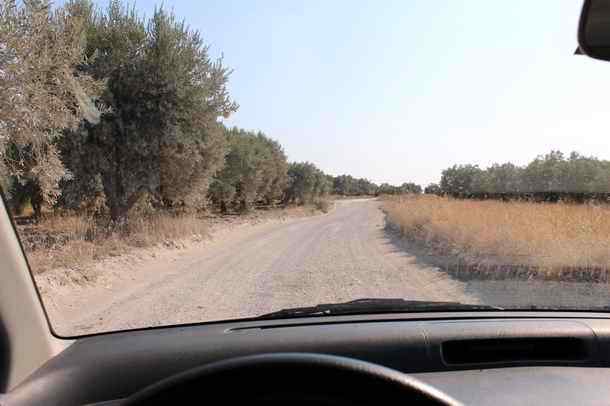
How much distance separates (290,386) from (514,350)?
2.13m

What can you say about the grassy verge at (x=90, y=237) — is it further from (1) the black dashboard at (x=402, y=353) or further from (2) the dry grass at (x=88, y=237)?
(1) the black dashboard at (x=402, y=353)

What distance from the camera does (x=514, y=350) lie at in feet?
9.91

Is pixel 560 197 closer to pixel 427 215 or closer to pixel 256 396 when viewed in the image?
pixel 427 215

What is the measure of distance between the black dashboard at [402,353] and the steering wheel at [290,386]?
54.4 inches

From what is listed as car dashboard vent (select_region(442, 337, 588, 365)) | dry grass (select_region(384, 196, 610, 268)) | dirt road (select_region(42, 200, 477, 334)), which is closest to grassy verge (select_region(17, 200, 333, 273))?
dirt road (select_region(42, 200, 477, 334))

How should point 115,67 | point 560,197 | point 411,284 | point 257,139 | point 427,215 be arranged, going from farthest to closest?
point 257,139
point 427,215
point 115,67
point 560,197
point 411,284

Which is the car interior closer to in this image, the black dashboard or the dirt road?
the black dashboard

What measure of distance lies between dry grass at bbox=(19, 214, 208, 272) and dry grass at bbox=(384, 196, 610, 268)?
723 cm

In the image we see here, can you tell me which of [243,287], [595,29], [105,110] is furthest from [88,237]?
[595,29]

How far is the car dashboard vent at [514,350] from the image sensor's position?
9.75ft

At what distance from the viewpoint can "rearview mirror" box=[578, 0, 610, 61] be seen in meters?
2.26

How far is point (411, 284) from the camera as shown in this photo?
7.99 meters

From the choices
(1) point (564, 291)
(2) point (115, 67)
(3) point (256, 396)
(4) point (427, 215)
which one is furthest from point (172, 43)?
(3) point (256, 396)

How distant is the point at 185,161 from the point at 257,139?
69.6 feet
